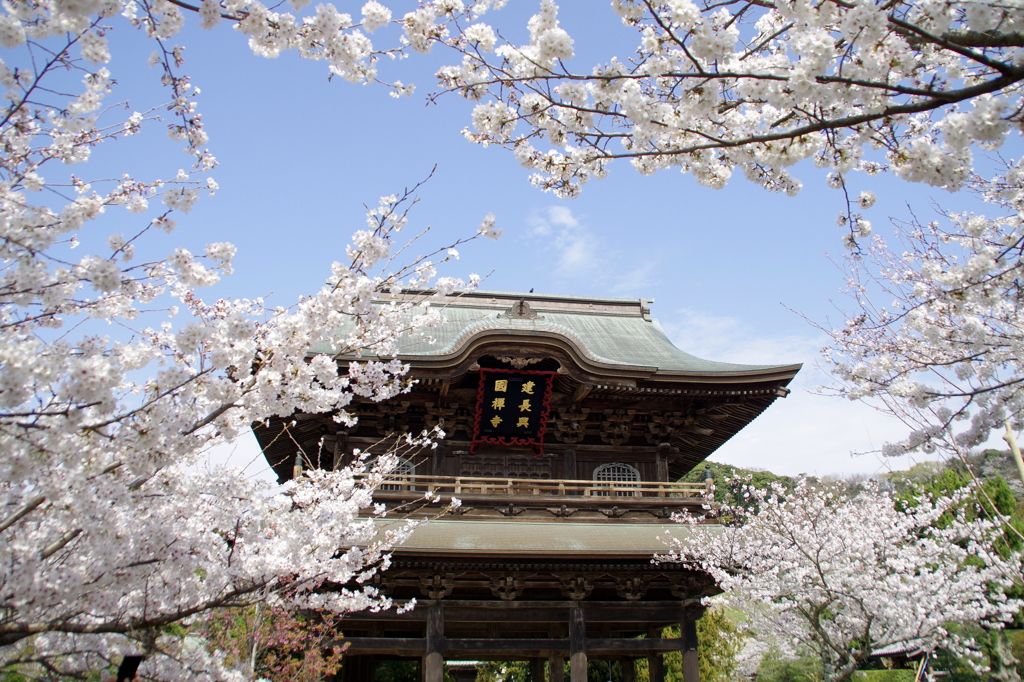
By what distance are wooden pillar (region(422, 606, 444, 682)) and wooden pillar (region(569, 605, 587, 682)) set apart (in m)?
1.97

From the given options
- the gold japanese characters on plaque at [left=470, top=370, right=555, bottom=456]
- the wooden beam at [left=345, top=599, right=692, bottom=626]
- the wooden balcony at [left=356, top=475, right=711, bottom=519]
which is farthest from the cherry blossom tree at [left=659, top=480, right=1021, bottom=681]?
the gold japanese characters on plaque at [left=470, top=370, right=555, bottom=456]

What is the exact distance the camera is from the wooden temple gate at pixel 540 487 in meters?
9.23

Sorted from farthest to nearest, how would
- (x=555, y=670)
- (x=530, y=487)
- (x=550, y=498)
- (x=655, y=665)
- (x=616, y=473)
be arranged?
(x=616, y=473) → (x=555, y=670) → (x=655, y=665) → (x=530, y=487) → (x=550, y=498)

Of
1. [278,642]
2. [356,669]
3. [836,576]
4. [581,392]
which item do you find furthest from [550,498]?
[356,669]

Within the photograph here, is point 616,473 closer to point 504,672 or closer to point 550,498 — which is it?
point 550,498

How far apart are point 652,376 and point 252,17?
867 cm

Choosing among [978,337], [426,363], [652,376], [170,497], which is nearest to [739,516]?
[652,376]

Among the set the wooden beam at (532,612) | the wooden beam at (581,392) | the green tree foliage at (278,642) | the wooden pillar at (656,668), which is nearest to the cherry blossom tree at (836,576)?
the wooden beam at (532,612)

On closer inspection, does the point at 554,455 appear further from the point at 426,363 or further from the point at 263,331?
the point at 263,331

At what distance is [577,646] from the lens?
30.9 feet

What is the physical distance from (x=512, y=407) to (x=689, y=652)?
192 inches

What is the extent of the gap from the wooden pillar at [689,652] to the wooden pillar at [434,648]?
12.7 feet

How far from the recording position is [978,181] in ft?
20.6

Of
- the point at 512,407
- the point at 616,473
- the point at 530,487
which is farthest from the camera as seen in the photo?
the point at 616,473
